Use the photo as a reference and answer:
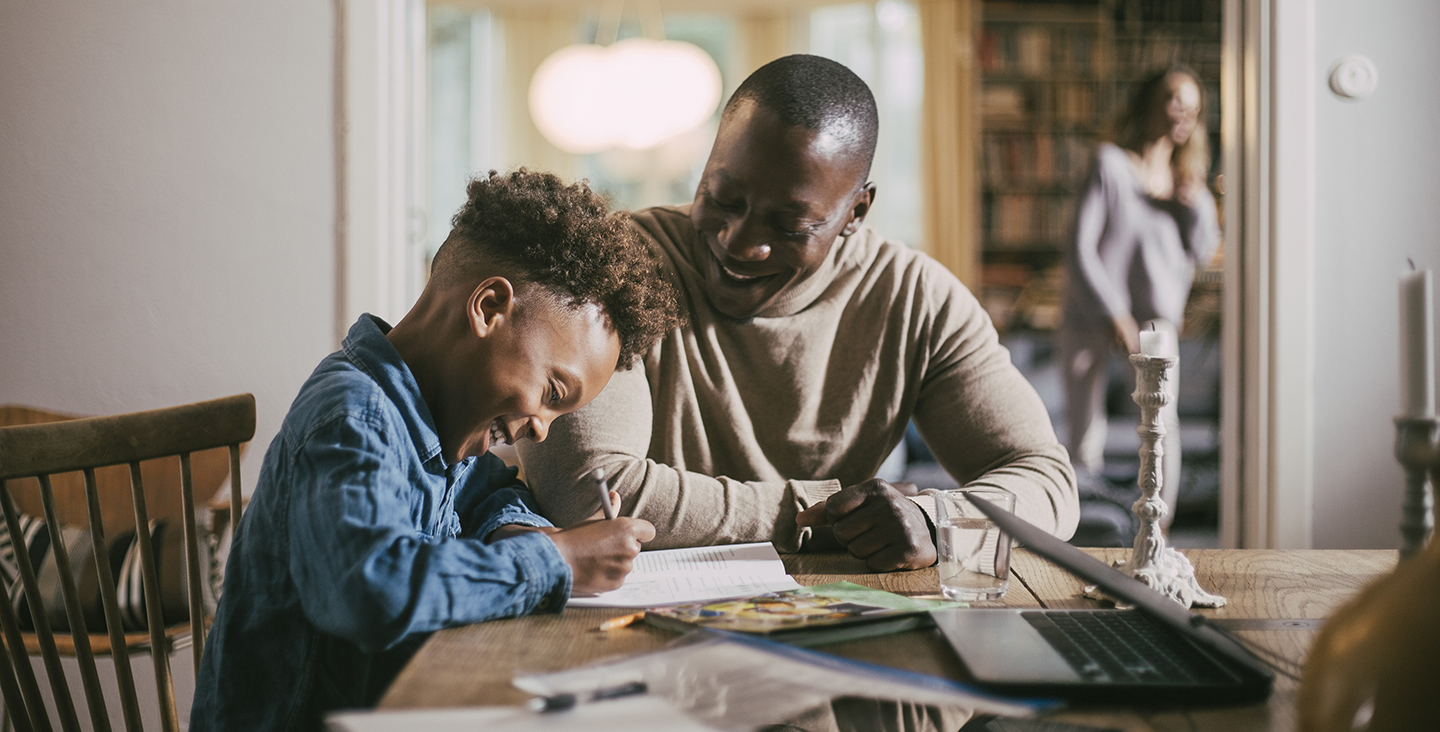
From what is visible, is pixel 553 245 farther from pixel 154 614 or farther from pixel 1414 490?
pixel 1414 490

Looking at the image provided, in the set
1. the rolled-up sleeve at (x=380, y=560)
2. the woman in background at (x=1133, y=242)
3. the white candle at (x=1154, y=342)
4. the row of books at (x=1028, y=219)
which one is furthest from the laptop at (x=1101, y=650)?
the row of books at (x=1028, y=219)

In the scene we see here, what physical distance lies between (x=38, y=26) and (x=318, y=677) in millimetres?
1678

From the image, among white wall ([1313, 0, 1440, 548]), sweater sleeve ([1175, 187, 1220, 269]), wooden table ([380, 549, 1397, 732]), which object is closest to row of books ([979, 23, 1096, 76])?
sweater sleeve ([1175, 187, 1220, 269])

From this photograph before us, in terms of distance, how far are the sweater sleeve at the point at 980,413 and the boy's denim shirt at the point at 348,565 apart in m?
0.70

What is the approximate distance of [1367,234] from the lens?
1969mm

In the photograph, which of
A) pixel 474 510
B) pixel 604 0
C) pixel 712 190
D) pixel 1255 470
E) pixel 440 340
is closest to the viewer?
pixel 440 340

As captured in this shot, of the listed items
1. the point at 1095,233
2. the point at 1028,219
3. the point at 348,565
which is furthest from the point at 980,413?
the point at 1028,219

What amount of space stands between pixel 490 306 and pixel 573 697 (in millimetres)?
452

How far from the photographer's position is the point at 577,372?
97 centimetres

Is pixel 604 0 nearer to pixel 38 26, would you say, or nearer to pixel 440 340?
pixel 38 26

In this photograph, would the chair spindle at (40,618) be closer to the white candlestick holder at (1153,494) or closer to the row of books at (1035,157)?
the white candlestick holder at (1153,494)

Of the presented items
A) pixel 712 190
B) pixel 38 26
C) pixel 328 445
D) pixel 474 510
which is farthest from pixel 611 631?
pixel 38 26

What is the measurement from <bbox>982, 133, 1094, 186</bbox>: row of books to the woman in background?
1704 millimetres

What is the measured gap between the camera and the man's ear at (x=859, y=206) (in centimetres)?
147
